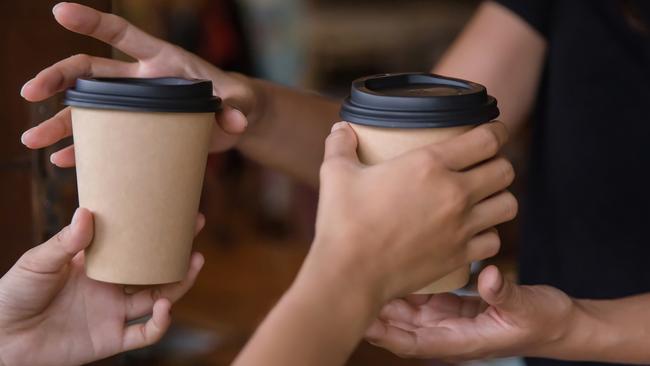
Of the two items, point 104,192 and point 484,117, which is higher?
point 484,117

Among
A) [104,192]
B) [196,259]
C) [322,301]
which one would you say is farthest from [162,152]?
[322,301]

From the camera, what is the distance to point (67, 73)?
110cm

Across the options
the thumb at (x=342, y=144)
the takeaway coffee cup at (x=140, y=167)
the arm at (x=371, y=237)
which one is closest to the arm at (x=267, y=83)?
the takeaway coffee cup at (x=140, y=167)

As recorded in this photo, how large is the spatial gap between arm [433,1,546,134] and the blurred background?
968 mm

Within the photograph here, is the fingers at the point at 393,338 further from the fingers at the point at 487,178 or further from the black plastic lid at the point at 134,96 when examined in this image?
the black plastic lid at the point at 134,96

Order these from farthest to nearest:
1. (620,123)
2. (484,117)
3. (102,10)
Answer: (620,123) → (102,10) → (484,117)

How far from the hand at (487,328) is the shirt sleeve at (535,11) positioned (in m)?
0.69

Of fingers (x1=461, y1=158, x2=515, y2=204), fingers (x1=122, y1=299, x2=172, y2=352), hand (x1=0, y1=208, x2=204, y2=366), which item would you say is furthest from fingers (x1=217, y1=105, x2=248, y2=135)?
fingers (x1=461, y1=158, x2=515, y2=204)

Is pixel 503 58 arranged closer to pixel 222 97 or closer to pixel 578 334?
pixel 222 97

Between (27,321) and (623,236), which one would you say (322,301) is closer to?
(27,321)

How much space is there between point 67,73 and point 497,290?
58 centimetres

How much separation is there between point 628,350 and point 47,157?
855 millimetres

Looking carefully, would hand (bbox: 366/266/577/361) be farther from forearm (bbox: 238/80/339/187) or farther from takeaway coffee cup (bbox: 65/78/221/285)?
forearm (bbox: 238/80/339/187)

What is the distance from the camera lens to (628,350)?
1079 mm
